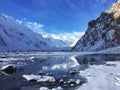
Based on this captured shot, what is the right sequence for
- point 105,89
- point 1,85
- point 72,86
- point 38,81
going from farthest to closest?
point 38,81
point 1,85
point 72,86
point 105,89

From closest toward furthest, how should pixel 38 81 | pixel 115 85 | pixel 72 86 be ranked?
pixel 115 85 < pixel 72 86 < pixel 38 81

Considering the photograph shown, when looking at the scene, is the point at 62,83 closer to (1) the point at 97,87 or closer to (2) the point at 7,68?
(1) the point at 97,87

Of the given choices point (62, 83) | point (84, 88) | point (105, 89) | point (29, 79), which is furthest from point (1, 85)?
point (105, 89)

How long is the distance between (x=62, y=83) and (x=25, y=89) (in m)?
5.63

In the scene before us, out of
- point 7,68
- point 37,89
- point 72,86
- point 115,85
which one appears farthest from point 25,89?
point 7,68

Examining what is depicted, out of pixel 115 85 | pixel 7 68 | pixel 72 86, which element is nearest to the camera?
pixel 115 85

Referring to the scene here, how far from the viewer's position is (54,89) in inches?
1021

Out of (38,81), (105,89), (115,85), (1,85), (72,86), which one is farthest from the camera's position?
(38,81)

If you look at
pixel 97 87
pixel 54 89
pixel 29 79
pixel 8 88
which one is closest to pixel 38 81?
pixel 29 79

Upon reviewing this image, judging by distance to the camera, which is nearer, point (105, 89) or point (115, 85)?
point (105, 89)

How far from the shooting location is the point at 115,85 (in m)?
26.9

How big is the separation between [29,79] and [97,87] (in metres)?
11.8

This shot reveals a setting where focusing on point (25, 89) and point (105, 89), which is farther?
point (25, 89)

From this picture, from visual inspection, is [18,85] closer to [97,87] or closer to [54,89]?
[54,89]
